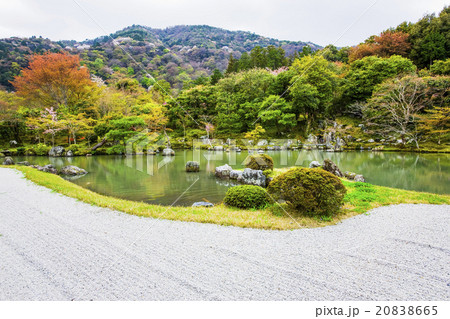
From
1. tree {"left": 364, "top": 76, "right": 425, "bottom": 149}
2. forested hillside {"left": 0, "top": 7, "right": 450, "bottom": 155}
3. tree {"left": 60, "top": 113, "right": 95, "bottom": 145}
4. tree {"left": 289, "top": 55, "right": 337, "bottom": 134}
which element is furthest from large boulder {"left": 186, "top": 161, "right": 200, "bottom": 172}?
tree {"left": 364, "top": 76, "right": 425, "bottom": 149}

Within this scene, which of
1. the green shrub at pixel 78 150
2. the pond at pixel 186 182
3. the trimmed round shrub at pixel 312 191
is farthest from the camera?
the green shrub at pixel 78 150

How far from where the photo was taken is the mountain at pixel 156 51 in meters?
41.5

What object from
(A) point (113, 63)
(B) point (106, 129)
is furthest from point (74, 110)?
(A) point (113, 63)

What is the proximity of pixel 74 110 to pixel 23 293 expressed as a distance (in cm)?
2436

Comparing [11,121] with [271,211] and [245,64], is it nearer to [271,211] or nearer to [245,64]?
[271,211]

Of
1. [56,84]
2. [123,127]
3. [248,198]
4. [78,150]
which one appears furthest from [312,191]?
[56,84]

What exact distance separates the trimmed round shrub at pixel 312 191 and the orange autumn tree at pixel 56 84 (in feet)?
77.4

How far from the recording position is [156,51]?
60969 millimetres

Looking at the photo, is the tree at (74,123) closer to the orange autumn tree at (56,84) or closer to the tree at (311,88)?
the orange autumn tree at (56,84)

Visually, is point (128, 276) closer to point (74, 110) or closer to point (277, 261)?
point (277, 261)

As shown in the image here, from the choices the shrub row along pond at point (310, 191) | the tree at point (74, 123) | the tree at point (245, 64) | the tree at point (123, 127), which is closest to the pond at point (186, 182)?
the shrub row along pond at point (310, 191)

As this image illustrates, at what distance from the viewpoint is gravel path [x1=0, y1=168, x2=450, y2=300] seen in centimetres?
225

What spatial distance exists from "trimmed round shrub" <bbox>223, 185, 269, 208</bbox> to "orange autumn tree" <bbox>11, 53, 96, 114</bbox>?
874 inches

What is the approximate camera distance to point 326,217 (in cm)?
451
